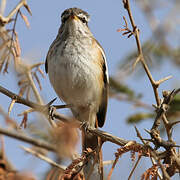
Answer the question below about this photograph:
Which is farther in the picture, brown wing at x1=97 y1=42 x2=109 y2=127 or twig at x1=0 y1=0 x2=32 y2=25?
brown wing at x1=97 y1=42 x2=109 y2=127

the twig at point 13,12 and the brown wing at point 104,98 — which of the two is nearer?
the twig at point 13,12

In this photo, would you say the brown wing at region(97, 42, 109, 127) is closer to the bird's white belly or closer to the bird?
the bird

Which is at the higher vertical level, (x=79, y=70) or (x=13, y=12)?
(x=79, y=70)

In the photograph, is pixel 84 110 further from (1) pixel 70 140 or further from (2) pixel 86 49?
(1) pixel 70 140

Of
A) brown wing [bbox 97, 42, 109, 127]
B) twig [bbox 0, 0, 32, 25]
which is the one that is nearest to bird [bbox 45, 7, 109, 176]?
brown wing [bbox 97, 42, 109, 127]

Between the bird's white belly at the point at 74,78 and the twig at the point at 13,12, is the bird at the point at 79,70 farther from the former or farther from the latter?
the twig at the point at 13,12

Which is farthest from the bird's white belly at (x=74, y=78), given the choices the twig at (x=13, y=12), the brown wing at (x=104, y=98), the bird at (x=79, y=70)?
the twig at (x=13, y=12)

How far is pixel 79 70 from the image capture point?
403 cm

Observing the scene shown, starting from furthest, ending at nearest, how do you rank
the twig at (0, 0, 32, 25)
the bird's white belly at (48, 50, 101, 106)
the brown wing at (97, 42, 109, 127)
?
the brown wing at (97, 42, 109, 127)
the bird's white belly at (48, 50, 101, 106)
the twig at (0, 0, 32, 25)

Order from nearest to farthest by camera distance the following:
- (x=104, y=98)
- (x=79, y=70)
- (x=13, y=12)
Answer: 1. (x=13, y=12)
2. (x=79, y=70)
3. (x=104, y=98)

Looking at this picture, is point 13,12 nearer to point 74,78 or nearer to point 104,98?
point 74,78

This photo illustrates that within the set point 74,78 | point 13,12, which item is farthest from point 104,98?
point 13,12

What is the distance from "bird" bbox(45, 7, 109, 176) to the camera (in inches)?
160

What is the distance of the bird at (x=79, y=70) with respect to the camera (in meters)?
4.07
